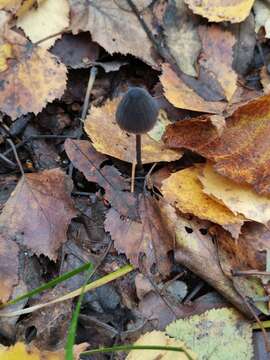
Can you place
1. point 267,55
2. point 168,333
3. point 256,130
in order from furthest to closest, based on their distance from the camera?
point 267,55 < point 256,130 < point 168,333

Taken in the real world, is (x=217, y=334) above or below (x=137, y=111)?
below

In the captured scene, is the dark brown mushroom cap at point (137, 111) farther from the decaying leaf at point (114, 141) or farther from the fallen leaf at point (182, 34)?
the fallen leaf at point (182, 34)

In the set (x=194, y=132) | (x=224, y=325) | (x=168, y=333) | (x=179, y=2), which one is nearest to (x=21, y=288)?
(x=168, y=333)

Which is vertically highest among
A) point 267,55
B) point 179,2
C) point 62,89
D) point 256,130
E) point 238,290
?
point 179,2

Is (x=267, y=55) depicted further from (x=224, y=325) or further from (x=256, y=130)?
(x=224, y=325)

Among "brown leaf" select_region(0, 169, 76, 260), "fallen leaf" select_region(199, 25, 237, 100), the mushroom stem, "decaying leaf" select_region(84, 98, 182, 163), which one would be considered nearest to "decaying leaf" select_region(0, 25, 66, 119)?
"decaying leaf" select_region(84, 98, 182, 163)

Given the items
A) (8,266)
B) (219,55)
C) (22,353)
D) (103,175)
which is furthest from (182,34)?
(22,353)

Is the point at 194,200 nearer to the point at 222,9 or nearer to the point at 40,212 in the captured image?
the point at 40,212
